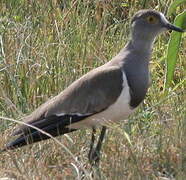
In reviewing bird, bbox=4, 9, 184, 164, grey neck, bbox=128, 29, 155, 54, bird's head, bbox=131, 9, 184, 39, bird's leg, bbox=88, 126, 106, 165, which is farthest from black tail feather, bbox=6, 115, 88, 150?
bird's head, bbox=131, 9, 184, 39

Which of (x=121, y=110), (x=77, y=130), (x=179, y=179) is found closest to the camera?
(x=179, y=179)

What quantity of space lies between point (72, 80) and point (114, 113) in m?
1.27

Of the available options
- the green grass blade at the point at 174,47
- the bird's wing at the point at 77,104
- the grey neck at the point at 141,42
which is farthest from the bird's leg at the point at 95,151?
the green grass blade at the point at 174,47

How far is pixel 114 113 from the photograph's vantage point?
5.66 meters

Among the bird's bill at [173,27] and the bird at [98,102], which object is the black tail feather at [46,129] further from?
the bird's bill at [173,27]

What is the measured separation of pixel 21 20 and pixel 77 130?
221cm

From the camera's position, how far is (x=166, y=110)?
20.8 ft

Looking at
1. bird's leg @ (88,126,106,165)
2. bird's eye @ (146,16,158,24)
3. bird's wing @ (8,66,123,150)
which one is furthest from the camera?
bird's eye @ (146,16,158,24)

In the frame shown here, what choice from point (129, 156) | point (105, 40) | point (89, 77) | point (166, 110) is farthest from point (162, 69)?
point (129, 156)

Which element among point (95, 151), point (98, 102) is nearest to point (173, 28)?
point (98, 102)

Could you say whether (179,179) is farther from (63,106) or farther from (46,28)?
(46,28)

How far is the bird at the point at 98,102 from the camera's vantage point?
5.62 metres

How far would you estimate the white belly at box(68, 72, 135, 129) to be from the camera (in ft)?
18.4

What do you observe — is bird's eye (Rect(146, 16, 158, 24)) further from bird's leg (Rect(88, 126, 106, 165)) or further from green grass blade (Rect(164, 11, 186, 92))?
bird's leg (Rect(88, 126, 106, 165))
